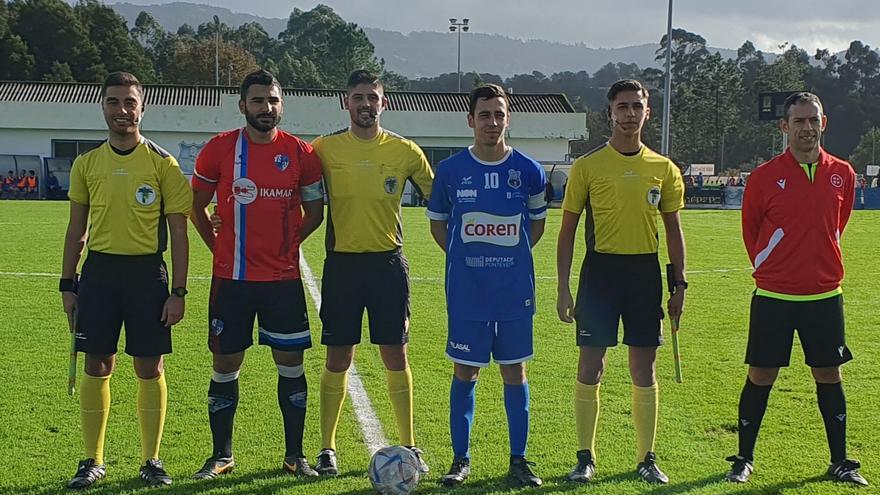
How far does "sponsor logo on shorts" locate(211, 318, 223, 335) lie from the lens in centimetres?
461

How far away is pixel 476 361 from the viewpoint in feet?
15.0

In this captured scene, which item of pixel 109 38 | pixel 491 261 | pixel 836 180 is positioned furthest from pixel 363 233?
pixel 109 38

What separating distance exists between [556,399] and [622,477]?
1.64 metres

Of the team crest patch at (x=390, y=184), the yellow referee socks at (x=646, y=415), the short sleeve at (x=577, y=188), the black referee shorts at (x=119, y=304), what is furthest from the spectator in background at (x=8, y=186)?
the yellow referee socks at (x=646, y=415)

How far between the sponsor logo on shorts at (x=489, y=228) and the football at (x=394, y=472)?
112cm

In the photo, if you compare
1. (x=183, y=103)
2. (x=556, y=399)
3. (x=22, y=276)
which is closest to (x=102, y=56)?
(x=183, y=103)

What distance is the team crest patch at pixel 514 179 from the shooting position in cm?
453

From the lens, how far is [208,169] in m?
4.61

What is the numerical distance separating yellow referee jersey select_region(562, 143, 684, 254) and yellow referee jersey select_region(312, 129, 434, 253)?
0.93 m

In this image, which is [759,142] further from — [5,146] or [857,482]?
[857,482]

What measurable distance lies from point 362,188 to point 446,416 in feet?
6.02

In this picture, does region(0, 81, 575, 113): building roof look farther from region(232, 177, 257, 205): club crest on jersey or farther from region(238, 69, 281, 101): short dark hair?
region(232, 177, 257, 205): club crest on jersey

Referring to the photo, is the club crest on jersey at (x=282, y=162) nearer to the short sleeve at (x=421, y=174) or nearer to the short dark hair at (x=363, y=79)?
the short dark hair at (x=363, y=79)

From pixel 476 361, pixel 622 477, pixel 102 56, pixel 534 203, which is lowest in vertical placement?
pixel 622 477
